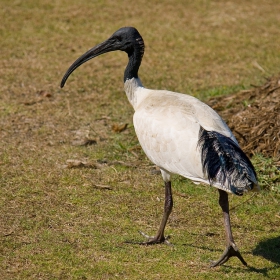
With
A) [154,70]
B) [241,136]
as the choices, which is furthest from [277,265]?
[154,70]

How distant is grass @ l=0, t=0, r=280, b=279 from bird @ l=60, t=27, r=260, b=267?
43 cm

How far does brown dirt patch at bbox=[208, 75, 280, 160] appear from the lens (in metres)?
7.53

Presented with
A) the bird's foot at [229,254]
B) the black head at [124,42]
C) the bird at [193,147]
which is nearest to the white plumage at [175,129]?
the bird at [193,147]

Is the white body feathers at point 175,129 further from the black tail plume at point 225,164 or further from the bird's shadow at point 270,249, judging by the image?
the bird's shadow at point 270,249

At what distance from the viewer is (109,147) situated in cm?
812

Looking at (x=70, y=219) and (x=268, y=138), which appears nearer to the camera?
(x=70, y=219)

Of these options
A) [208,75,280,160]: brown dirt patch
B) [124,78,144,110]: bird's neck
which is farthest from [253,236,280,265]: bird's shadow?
[124,78,144,110]: bird's neck

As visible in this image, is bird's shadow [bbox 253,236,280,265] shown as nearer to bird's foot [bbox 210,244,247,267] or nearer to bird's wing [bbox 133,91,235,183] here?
bird's foot [bbox 210,244,247,267]

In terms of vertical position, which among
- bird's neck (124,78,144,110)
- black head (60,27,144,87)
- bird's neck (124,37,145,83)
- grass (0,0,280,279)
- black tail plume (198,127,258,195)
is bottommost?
grass (0,0,280,279)

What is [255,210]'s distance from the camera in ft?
21.9

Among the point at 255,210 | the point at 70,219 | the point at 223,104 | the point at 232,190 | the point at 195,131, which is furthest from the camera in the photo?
the point at 223,104

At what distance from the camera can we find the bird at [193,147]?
5.14 meters

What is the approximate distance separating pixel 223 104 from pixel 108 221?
3278mm

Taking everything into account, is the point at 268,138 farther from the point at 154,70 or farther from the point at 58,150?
the point at 154,70
